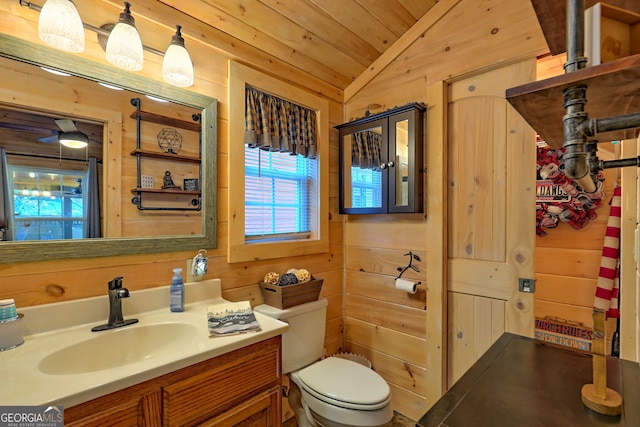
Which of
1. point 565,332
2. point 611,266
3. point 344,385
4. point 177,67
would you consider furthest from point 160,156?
point 565,332

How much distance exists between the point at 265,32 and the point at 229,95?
413mm

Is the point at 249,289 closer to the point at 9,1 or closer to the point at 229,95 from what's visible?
the point at 229,95

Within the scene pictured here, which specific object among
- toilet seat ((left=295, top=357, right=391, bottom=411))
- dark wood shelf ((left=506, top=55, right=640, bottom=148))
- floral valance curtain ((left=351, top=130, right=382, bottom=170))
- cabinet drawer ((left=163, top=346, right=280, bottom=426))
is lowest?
toilet seat ((left=295, top=357, right=391, bottom=411))

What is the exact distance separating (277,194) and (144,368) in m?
1.31

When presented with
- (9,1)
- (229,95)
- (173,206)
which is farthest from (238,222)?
(9,1)

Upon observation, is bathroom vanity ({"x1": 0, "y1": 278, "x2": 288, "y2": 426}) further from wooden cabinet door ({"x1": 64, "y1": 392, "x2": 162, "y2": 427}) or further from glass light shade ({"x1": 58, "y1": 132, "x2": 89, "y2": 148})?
glass light shade ({"x1": 58, "y1": 132, "x2": 89, "y2": 148})

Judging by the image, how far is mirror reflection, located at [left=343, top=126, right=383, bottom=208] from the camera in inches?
78.4

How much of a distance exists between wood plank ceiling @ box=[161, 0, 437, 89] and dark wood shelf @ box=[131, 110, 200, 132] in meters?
0.52

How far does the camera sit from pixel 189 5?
1.45m

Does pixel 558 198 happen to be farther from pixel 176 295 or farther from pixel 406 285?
pixel 176 295

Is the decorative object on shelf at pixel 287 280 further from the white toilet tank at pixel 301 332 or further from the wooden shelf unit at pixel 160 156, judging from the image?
the wooden shelf unit at pixel 160 156

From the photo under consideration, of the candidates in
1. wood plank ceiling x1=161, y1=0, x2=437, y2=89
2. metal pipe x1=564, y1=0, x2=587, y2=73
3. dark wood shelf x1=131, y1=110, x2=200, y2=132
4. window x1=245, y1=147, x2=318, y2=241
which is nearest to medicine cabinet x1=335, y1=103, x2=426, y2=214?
window x1=245, y1=147, x2=318, y2=241

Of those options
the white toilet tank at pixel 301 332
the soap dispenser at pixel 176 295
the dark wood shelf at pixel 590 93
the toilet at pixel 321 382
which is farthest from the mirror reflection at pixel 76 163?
the dark wood shelf at pixel 590 93

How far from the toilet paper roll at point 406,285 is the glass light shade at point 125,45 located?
5.72 ft
